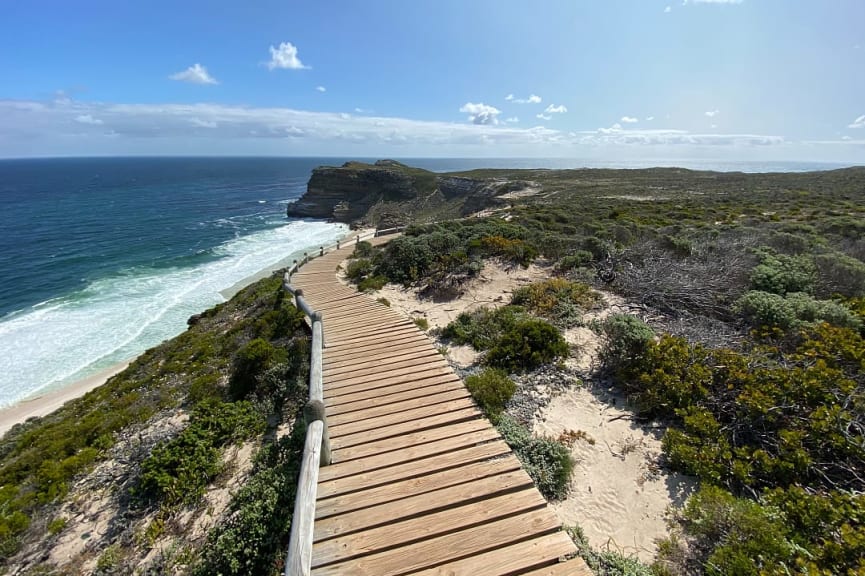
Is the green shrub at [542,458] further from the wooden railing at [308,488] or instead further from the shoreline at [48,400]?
the shoreline at [48,400]

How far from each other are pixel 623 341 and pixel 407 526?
561 cm

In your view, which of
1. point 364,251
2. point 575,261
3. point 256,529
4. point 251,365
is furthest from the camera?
point 364,251

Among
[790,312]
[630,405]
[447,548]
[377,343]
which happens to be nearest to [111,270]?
[377,343]

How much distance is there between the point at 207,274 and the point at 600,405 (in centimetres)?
3759

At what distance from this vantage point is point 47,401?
55.9ft

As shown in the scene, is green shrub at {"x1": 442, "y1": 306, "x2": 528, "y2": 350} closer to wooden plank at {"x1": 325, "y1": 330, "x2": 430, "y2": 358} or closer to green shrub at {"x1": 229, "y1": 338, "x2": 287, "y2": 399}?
wooden plank at {"x1": 325, "y1": 330, "x2": 430, "y2": 358}

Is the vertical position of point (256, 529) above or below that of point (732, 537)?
below

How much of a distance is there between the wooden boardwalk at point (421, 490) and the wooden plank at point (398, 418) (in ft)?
0.05

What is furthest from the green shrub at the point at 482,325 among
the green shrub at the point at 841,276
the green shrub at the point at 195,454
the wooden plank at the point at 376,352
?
the green shrub at the point at 841,276

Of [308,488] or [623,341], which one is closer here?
[308,488]

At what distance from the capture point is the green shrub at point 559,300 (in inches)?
385

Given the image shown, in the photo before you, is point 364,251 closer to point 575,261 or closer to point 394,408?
point 575,261

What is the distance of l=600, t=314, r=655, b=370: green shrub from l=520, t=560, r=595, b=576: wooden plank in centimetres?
459

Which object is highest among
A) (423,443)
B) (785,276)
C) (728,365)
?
(785,276)
